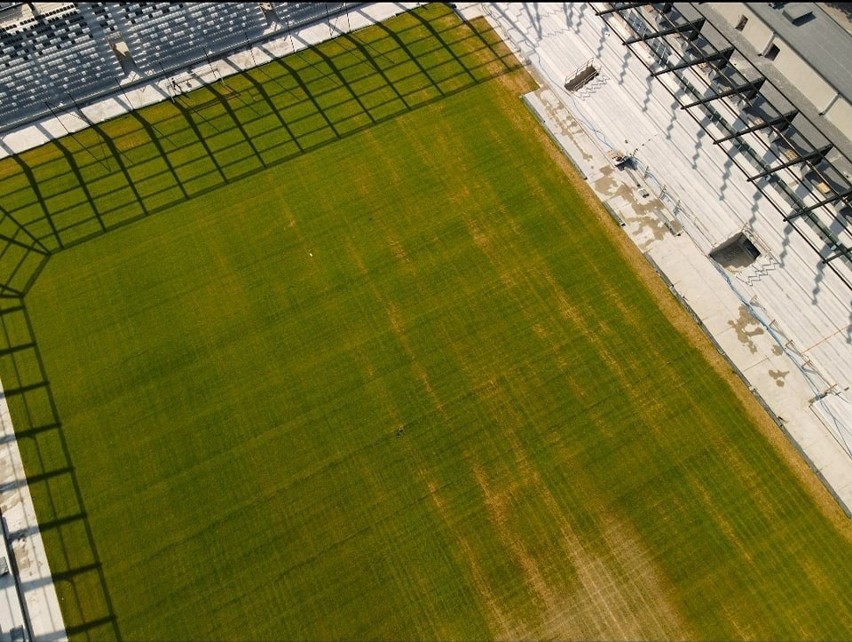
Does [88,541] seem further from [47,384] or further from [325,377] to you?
[325,377]

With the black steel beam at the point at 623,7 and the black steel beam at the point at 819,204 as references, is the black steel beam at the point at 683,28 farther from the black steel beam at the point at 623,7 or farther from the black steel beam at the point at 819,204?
the black steel beam at the point at 819,204

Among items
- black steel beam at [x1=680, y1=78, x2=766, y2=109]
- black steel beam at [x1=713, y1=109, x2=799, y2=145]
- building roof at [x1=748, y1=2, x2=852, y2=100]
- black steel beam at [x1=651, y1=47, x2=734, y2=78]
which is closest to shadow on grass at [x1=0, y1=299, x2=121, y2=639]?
black steel beam at [x1=713, y1=109, x2=799, y2=145]

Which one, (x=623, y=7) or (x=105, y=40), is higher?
(x=105, y=40)

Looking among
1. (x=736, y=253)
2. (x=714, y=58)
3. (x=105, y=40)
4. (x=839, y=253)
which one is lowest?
(x=839, y=253)

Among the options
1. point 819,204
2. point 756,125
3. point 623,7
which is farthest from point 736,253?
point 623,7

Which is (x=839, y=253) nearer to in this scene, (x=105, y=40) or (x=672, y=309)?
(x=672, y=309)

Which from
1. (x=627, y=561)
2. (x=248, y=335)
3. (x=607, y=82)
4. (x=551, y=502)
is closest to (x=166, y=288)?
(x=248, y=335)
